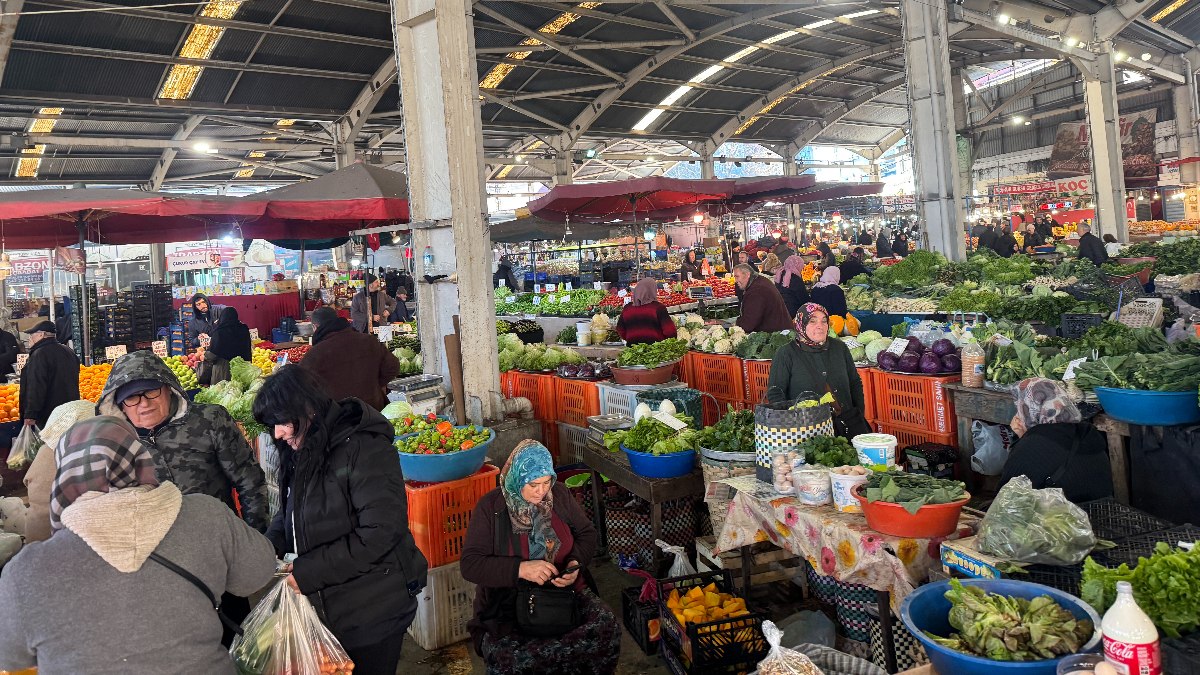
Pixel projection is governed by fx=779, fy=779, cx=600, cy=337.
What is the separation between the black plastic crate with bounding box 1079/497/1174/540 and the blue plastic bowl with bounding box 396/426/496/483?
9.56ft

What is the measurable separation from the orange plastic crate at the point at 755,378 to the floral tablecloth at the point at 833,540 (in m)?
2.61

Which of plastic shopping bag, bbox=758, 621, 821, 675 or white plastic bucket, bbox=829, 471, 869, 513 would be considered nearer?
plastic shopping bag, bbox=758, 621, 821, 675

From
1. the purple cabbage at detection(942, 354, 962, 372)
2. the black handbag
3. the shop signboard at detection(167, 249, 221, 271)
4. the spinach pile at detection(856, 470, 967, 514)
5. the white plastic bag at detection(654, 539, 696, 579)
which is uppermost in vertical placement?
the shop signboard at detection(167, 249, 221, 271)

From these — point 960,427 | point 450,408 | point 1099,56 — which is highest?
point 1099,56

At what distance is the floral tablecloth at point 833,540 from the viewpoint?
2904 mm

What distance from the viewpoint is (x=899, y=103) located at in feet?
98.5

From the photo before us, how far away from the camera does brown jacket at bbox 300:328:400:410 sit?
5.55m

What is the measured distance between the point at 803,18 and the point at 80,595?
2003cm

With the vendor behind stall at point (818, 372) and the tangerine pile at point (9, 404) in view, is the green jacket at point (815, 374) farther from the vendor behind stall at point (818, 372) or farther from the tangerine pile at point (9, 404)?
the tangerine pile at point (9, 404)

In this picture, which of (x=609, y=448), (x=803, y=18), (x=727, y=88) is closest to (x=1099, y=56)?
(x=803, y=18)

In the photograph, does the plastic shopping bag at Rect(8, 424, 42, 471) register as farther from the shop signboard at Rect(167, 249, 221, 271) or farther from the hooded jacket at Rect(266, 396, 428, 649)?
the shop signboard at Rect(167, 249, 221, 271)

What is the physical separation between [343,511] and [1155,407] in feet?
11.1

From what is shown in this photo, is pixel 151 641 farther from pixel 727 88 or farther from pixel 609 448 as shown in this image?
pixel 727 88

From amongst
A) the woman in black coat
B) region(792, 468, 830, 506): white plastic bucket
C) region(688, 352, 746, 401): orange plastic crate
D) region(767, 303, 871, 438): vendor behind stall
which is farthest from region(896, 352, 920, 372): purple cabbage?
the woman in black coat
